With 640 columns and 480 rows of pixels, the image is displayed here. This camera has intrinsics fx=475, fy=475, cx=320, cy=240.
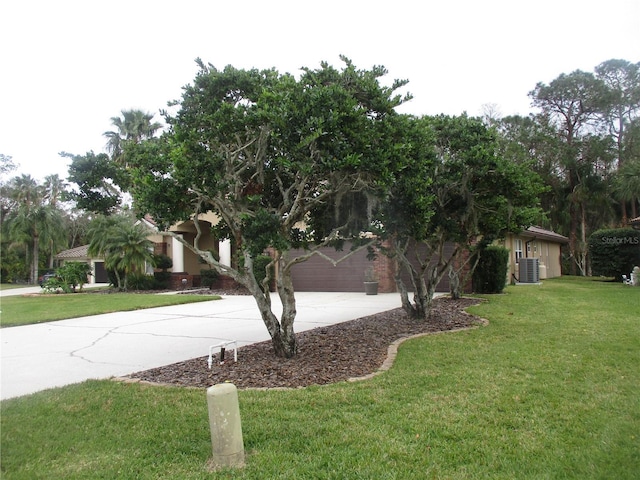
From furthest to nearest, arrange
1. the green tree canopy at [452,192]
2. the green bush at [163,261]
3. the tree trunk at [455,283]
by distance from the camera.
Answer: the green bush at [163,261] < the tree trunk at [455,283] < the green tree canopy at [452,192]

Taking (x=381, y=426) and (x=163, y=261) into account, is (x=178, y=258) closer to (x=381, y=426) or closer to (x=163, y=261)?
(x=163, y=261)

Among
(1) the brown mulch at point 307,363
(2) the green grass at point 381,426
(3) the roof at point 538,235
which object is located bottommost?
(2) the green grass at point 381,426

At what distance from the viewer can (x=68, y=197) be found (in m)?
6.73

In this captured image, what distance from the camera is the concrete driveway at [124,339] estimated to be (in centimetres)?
632

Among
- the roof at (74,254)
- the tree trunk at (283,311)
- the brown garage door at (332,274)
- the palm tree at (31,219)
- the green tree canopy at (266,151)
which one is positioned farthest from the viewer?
the roof at (74,254)

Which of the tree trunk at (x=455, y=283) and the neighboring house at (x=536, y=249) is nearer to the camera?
the tree trunk at (x=455, y=283)

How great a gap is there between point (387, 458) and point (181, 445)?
159 centimetres

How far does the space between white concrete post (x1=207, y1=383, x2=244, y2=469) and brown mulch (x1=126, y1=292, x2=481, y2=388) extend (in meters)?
1.90

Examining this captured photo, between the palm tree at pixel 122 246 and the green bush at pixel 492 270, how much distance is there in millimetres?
14594

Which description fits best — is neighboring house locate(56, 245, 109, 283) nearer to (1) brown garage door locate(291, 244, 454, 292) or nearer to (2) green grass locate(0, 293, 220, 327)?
(1) brown garage door locate(291, 244, 454, 292)

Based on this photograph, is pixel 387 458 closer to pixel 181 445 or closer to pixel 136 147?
pixel 181 445

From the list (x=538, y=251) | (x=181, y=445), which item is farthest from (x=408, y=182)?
(x=538, y=251)

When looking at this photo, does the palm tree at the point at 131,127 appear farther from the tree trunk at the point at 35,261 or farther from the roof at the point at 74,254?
the tree trunk at the point at 35,261

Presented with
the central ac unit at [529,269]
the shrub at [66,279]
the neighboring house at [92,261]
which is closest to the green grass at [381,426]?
the central ac unit at [529,269]
